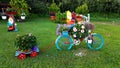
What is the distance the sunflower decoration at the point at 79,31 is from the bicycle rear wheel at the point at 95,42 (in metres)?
0.27

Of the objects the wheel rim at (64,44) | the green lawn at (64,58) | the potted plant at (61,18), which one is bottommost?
the green lawn at (64,58)

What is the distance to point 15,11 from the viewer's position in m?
12.7

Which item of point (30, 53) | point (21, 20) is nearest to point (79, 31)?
point (30, 53)

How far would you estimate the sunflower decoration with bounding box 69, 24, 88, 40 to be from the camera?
21.0 ft

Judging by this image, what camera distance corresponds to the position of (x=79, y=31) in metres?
6.41

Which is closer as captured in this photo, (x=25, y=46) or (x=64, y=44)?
(x=25, y=46)

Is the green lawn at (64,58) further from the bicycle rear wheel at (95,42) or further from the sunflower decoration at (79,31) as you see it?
the sunflower decoration at (79,31)

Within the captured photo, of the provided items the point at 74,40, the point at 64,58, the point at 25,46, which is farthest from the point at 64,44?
the point at 25,46

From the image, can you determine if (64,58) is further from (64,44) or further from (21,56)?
(21,56)

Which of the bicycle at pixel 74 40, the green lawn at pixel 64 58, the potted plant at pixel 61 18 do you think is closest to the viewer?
the green lawn at pixel 64 58

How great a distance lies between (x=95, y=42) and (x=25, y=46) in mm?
2304

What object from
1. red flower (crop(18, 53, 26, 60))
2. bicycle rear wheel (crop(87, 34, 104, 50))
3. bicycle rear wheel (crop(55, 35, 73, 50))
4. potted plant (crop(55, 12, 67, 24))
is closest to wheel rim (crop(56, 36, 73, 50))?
bicycle rear wheel (crop(55, 35, 73, 50))

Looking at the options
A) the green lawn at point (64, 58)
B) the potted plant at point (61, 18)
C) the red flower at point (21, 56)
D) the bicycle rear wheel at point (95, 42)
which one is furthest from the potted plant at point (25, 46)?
the potted plant at point (61, 18)

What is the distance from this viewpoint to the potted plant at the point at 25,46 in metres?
5.95
